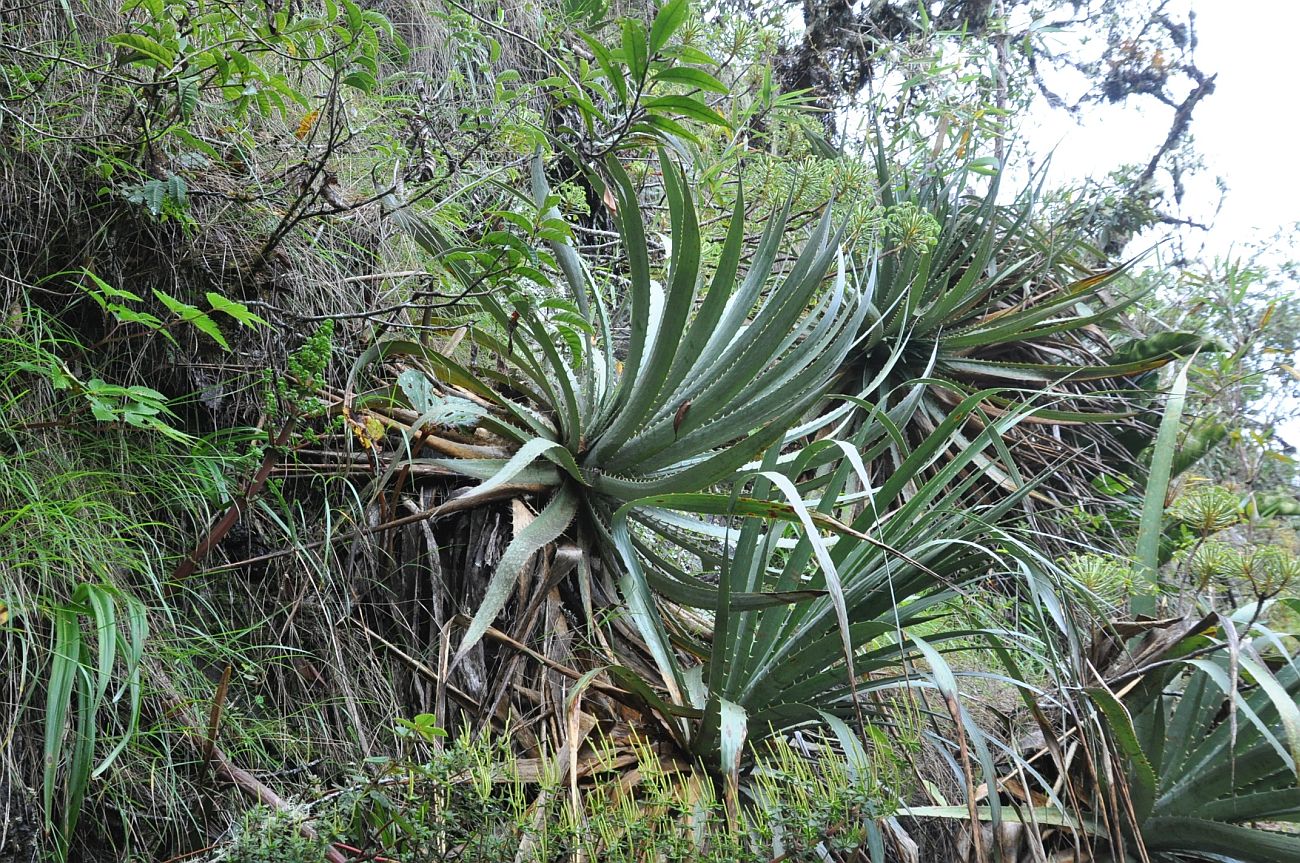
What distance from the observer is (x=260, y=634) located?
1667 mm

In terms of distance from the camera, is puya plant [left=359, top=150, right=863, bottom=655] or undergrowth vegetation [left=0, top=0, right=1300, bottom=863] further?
puya plant [left=359, top=150, right=863, bottom=655]

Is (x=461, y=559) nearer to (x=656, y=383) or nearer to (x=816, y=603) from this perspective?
(x=656, y=383)

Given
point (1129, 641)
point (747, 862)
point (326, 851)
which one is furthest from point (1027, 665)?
point (326, 851)

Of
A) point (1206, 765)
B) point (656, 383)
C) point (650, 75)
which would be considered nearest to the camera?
point (1206, 765)

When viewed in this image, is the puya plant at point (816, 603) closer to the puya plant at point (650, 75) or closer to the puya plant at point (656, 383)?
the puya plant at point (656, 383)

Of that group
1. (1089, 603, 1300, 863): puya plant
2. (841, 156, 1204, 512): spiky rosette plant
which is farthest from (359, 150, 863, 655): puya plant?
(841, 156, 1204, 512): spiky rosette plant

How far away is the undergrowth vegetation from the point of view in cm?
134

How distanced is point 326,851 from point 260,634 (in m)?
0.56

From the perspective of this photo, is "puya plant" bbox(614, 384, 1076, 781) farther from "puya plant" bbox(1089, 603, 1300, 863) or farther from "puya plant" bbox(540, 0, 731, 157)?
"puya plant" bbox(540, 0, 731, 157)

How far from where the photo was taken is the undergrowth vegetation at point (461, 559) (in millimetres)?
1344

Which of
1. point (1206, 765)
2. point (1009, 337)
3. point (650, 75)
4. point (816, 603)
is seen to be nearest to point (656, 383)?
point (816, 603)

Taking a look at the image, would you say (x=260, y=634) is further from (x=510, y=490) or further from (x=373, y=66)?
(x=373, y=66)

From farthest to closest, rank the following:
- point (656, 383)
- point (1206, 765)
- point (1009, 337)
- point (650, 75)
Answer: point (1009, 337) < point (650, 75) < point (656, 383) < point (1206, 765)

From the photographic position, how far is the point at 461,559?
1950 millimetres
